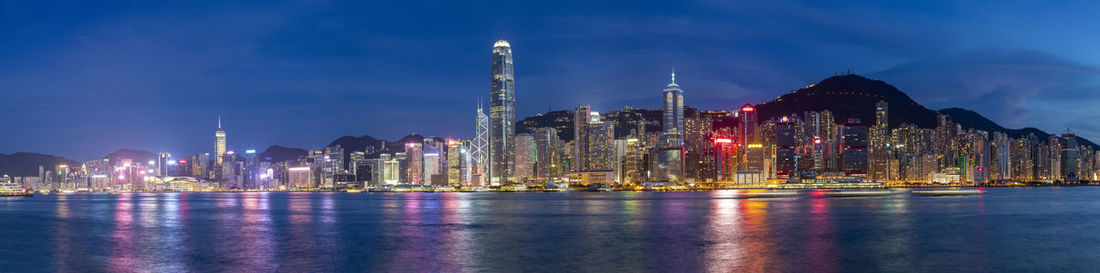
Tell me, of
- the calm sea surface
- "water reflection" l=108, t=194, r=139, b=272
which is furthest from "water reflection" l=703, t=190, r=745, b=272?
"water reflection" l=108, t=194, r=139, b=272

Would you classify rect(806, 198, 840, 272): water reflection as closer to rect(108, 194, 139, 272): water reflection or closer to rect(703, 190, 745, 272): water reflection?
rect(703, 190, 745, 272): water reflection

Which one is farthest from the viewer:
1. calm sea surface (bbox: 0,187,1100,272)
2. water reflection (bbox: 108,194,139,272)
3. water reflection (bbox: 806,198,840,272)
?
water reflection (bbox: 108,194,139,272)

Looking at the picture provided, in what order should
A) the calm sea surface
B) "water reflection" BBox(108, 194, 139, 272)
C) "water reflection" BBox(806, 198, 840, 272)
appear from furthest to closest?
"water reflection" BBox(108, 194, 139, 272) → the calm sea surface → "water reflection" BBox(806, 198, 840, 272)

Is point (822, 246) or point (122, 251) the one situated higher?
point (122, 251)

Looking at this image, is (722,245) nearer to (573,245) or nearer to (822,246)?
(822,246)

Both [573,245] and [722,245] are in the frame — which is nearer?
[722,245]

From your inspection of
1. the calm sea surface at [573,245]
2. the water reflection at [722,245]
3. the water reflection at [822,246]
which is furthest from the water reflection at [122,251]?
the water reflection at [822,246]

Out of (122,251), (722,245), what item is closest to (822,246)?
(722,245)

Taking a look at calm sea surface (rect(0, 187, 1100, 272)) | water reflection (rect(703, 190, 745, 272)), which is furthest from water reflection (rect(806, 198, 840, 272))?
water reflection (rect(703, 190, 745, 272))

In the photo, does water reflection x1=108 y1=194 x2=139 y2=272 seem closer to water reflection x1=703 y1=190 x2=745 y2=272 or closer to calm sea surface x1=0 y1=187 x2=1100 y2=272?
calm sea surface x1=0 y1=187 x2=1100 y2=272

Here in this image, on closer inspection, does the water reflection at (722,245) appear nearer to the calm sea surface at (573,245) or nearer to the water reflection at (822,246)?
the calm sea surface at (573,245)

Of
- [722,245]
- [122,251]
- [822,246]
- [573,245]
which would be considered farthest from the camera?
[573,245]

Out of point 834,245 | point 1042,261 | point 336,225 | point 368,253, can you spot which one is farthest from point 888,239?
point 336,225

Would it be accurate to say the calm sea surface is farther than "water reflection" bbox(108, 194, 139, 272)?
No
